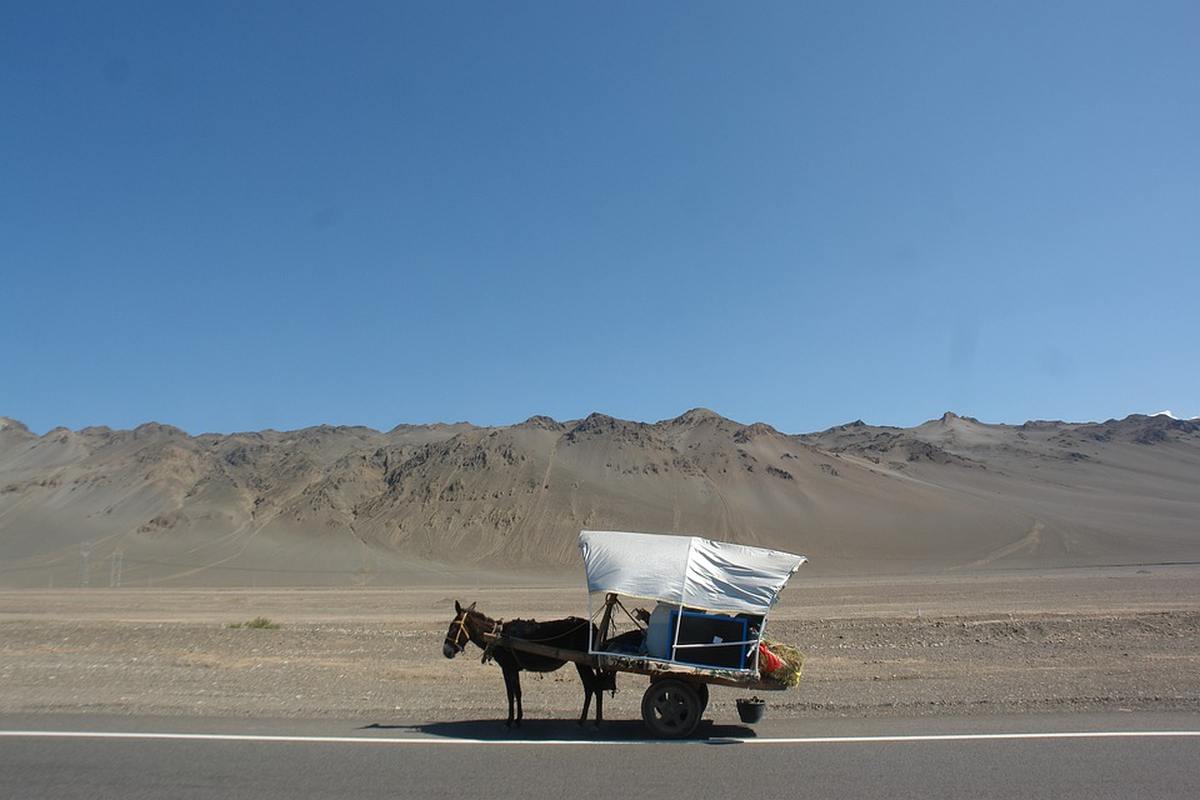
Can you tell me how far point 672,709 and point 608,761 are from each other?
154 centimetres

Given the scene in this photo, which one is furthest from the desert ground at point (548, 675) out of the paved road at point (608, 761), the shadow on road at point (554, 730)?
the paved road at point (608, 761)

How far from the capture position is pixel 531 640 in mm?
10781

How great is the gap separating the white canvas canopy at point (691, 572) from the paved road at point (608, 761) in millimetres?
1491

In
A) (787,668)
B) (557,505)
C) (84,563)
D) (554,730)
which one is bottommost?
(84,563)

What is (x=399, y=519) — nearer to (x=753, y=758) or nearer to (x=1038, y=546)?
(x=1038, y=546)

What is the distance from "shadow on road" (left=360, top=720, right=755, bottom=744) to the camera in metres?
9.74

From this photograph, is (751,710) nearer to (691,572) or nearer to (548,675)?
(691,572)

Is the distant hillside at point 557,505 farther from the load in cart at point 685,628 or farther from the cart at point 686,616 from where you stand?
the cart at point 686,616

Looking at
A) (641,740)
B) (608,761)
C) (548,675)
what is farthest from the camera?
(548,675)

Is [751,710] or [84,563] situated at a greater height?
[751,710]

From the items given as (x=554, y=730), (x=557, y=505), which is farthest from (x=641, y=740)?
(x=557, y=505)

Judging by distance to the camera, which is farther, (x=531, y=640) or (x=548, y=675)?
(x=548, y=675)

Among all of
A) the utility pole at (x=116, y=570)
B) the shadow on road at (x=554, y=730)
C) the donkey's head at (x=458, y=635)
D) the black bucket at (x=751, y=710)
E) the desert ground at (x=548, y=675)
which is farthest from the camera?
the utility pole at (x=116, y=570)

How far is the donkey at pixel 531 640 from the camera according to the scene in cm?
1050
